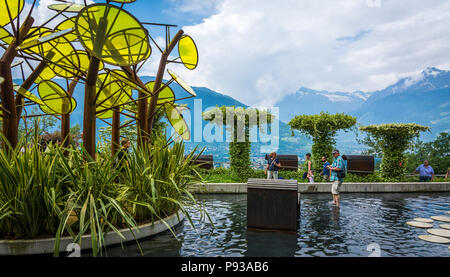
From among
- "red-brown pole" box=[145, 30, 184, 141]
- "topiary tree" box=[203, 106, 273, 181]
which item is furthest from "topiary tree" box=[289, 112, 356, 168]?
"red-brown pole" box=[145, 30, 184, 141]

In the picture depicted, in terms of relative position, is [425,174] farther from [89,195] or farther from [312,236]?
[89,195]

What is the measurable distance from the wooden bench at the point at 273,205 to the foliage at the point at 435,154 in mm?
27583

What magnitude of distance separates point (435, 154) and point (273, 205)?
40534 mm

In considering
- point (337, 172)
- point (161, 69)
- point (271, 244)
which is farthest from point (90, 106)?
point (337, 172)

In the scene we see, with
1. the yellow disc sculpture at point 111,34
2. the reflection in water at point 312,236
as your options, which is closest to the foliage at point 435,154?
the reflection in water at point 312,236

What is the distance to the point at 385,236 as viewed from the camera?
645 cm

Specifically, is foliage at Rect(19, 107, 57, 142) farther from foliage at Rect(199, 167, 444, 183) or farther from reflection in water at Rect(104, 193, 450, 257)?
foliage at Rect(199, 167, 444, 183)

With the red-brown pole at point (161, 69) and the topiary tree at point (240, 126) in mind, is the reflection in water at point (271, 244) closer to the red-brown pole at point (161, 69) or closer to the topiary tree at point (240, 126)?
the red-brown pole at point (161, 69)

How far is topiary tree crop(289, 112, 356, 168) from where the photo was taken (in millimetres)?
16734

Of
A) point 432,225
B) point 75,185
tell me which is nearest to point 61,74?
point 75,185

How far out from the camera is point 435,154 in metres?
39.0

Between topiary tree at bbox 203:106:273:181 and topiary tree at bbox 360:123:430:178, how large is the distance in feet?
20.1
